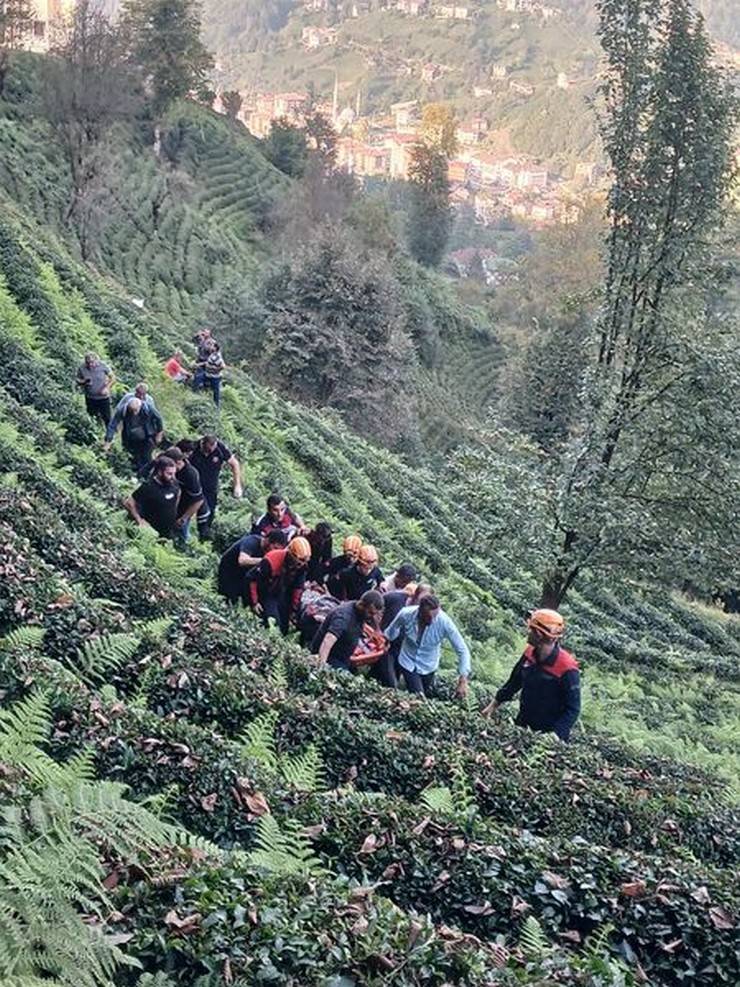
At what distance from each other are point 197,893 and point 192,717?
10.3 ft

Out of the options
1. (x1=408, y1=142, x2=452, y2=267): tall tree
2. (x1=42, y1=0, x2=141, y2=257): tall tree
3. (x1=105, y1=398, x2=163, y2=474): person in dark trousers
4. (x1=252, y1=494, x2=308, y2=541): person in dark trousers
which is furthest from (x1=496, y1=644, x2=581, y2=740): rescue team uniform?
(x1=408, y1=142, x2=452, y2=267): tall tree

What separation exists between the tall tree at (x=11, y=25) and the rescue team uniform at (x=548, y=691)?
4848 centimetres

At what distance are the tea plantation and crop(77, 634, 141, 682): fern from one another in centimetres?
2

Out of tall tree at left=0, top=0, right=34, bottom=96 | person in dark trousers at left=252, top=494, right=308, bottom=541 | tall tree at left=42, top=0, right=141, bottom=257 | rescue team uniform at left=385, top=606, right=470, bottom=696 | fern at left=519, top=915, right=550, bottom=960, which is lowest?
rescue team uniform at left=385, top=606, right=470, bottom=696

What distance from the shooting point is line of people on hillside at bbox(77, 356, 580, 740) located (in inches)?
346

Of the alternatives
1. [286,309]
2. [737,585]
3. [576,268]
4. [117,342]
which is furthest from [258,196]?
[737,585]

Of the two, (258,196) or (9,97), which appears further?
(258,196)

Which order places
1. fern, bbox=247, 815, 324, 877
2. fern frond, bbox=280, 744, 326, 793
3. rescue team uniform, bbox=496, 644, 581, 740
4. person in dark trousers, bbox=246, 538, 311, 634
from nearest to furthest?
fern, bbox=247, 815, 324, 877 < fern frond, bbox=280, 744, 326, 793 < rescue team uniform, bbox=496, 644, 581, 740 < person in dark trousers, bbox=246, 538, 311, 634

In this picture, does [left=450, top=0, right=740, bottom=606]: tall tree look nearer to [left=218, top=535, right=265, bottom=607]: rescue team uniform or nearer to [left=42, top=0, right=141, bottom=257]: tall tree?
[left=218, top=535, right=265, bottom=607]: rescue team uniform

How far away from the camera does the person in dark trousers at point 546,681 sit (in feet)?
27.3

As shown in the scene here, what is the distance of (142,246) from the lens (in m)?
51.6

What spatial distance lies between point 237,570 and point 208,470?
2808mm

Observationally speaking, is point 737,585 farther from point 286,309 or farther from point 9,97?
point 9,97

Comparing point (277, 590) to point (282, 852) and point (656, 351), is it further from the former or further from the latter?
point (656, 351)
